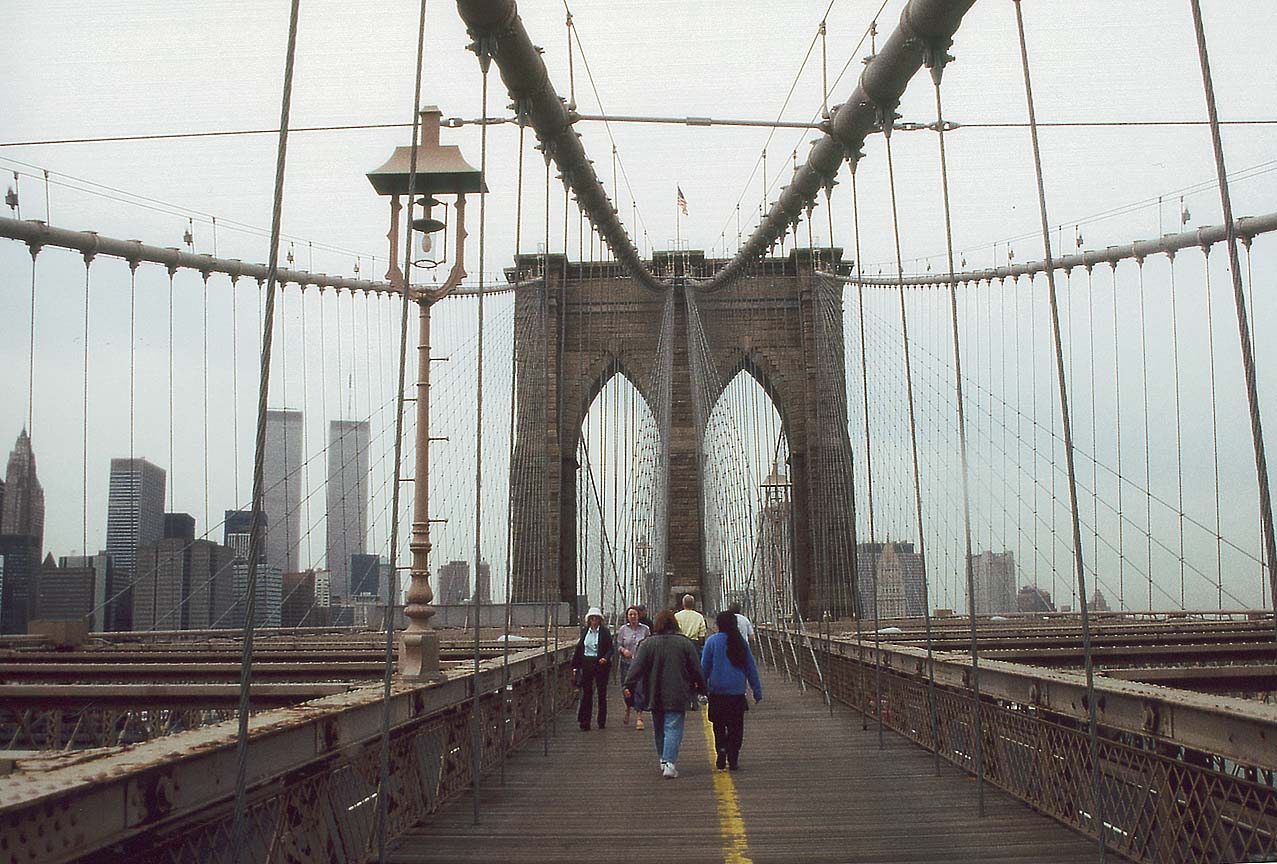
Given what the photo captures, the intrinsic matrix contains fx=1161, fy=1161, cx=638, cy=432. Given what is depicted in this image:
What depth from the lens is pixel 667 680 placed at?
682 cm

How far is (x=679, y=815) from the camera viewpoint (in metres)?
5.36

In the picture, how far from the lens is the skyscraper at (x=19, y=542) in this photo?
11891 millimetres

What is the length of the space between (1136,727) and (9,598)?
457 inches

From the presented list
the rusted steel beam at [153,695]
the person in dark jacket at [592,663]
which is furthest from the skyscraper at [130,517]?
the rusted steel beam at [153,695]

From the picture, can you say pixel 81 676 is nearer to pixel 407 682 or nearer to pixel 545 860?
pixel 407 682

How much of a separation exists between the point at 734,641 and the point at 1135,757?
303cm

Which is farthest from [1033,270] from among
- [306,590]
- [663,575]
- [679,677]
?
[679,677]

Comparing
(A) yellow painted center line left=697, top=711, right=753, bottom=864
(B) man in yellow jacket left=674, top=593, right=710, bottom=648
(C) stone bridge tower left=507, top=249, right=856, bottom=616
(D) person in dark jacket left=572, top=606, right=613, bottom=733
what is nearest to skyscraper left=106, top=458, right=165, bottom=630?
(D) person in dark jacket left=572, top=606, right=613, bottom=733

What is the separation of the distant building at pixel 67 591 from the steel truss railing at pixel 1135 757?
10.8 meters

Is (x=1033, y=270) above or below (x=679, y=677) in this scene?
above

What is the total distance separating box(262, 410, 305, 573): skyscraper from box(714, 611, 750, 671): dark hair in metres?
13.3

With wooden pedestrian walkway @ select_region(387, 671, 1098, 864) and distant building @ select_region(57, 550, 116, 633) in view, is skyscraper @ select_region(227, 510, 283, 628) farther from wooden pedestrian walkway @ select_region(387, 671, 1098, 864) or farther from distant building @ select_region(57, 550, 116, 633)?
wooden pedestrian walkway @ select_region(387, 671, 1098, 864)

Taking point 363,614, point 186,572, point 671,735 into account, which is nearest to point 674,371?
point 363,614

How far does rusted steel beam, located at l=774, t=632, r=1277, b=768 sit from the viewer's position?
314 cm
